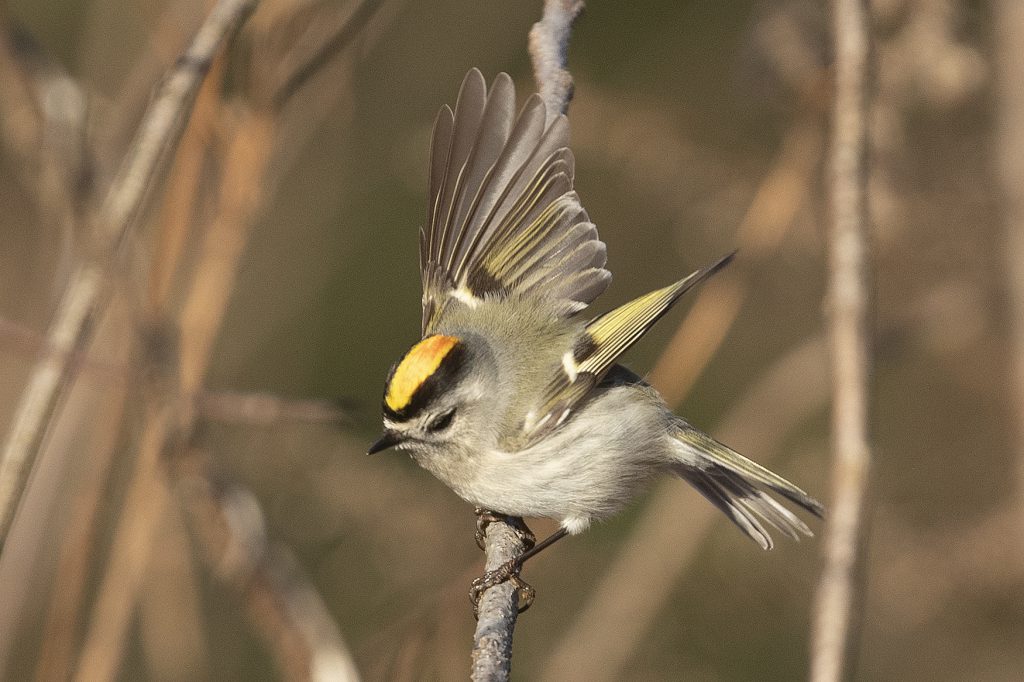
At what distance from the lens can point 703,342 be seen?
265cm

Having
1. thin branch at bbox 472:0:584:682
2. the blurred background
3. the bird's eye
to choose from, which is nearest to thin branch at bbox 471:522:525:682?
thin branch at bbox 472:0:584:682

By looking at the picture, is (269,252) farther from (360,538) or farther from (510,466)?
(510,466)

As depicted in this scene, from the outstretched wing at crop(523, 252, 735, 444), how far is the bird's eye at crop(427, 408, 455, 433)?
156mm

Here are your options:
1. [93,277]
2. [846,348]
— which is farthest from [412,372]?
[846,348]

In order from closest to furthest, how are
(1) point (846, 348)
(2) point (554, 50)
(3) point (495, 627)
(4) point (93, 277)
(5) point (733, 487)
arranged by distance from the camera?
1. (1) point (846, 348)
2. (4) point (93, 277)
3. (3) point (495, 627)
4. (2) point (554, 50)
5. (5) point (733, 487)

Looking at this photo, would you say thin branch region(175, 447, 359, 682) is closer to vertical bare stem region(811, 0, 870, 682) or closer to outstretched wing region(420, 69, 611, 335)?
outstretched wing region(420, 69, 611, 335)

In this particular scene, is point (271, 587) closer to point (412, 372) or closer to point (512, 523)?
point (412, 372)

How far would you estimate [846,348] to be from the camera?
3.27 feet

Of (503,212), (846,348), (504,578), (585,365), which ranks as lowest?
(846,348)

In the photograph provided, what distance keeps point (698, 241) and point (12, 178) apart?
7.38 ft

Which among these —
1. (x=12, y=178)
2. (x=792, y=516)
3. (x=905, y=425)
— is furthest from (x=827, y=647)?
(x=12, y=178)

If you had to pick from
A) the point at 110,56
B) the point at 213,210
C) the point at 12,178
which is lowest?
the point at 213,210

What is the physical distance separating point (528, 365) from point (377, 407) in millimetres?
1780

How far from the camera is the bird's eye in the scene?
7.06 ft
